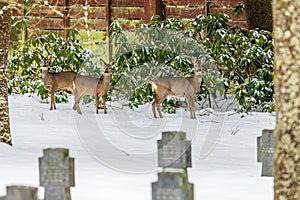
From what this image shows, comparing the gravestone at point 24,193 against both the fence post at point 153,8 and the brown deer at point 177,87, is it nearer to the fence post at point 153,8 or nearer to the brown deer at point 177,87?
the brown deer at point 177,87

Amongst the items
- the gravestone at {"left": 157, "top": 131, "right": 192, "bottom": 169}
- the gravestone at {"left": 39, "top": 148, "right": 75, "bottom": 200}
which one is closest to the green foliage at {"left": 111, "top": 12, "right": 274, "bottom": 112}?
the gravestone at {"left": 157, "top": 131, "right": 192, "bottom": 169}

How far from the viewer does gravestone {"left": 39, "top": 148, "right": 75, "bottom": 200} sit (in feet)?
20.4

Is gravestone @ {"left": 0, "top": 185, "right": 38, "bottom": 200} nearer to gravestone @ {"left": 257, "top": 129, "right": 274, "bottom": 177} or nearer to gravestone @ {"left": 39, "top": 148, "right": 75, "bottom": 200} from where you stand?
gravestone @ {"left": 39, "top": 148, "right": 75, "bottom": 200}

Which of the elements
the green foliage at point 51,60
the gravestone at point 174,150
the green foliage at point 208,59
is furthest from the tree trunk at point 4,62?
the green foliage at point 51,60

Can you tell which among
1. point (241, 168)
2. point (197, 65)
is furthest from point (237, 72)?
point (241, 168)

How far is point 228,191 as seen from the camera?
7117mm

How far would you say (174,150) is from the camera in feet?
22.8

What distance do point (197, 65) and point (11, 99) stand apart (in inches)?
145

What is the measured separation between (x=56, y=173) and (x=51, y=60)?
8220 mm

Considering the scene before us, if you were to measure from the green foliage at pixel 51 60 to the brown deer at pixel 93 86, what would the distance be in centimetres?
147

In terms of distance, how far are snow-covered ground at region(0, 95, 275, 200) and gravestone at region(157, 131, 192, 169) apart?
28cm

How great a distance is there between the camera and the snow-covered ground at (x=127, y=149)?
7.25m

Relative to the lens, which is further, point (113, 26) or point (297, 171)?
point (113, 26)

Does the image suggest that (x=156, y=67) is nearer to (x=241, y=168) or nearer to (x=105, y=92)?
(x=105, y=92)
